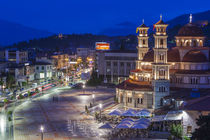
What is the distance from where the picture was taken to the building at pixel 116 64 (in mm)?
115562

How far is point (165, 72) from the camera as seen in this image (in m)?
67.3

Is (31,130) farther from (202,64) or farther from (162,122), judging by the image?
(202,64)

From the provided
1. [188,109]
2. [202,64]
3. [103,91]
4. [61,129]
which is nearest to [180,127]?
[188,109]

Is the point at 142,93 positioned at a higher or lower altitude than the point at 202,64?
lower

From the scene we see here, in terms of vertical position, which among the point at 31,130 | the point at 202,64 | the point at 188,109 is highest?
the point at 202,64

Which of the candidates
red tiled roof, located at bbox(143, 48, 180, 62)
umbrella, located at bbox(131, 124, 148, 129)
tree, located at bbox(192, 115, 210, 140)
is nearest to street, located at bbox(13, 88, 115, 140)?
umbrella, located at bbox(131, 124, 148, 129)

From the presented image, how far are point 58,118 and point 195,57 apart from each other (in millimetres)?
29712

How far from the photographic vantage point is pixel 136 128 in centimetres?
4578

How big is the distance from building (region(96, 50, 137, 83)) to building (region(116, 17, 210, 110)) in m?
33.8

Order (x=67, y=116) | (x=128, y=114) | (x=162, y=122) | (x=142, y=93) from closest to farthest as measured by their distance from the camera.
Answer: (x=162, y=122)
(x=128, y=114)
(x=67, y=116)
(x=142, y=93)

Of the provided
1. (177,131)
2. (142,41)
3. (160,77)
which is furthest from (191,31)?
(177,131)

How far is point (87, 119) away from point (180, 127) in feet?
58.8

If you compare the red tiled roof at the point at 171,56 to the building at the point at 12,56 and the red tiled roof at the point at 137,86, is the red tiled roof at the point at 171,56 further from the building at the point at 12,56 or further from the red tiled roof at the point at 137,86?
the building at the point at 12,56

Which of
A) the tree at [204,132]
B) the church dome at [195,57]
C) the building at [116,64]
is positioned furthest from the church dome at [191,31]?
the tree at [204,132]
